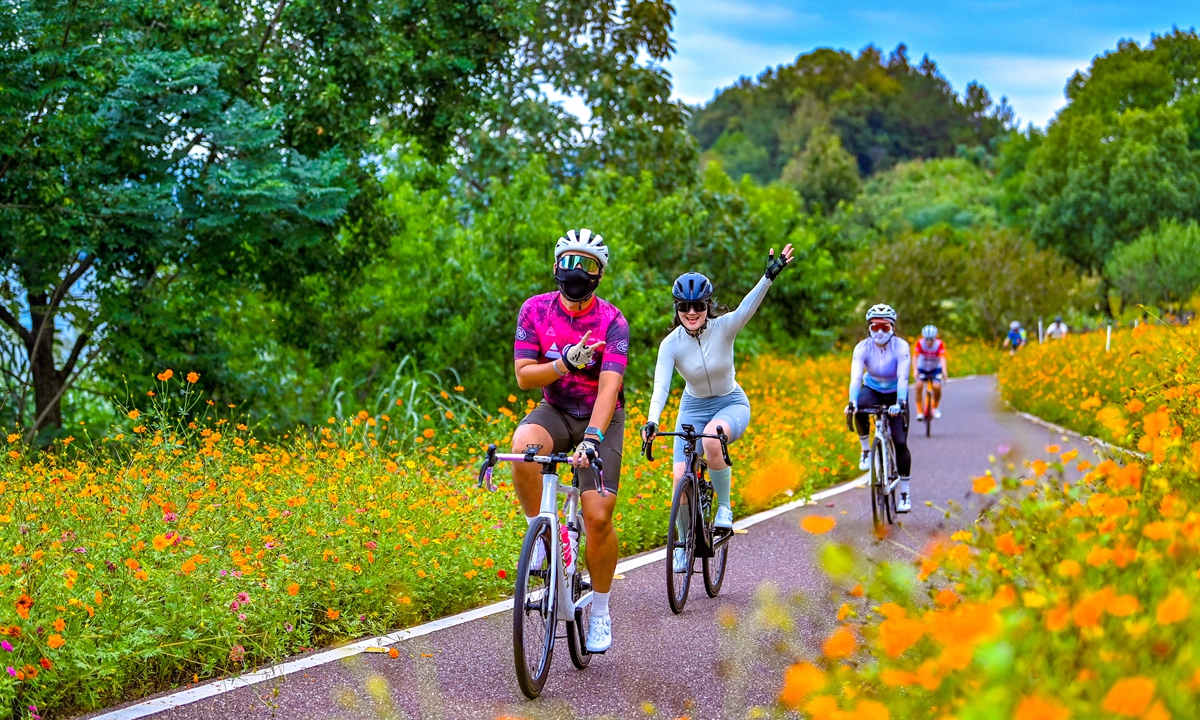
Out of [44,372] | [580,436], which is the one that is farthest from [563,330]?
[44,372]

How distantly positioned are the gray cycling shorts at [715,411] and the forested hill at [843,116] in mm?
106616

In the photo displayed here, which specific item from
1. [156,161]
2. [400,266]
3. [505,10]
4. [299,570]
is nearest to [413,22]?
[505,10]

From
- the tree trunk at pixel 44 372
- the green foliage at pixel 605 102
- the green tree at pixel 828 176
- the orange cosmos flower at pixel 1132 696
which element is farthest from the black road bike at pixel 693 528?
the green tree at pixel 828 176

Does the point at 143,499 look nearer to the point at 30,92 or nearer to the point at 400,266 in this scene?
the point at 30,92

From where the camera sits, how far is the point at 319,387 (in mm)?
15445

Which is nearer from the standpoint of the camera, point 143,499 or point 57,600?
point 57,600

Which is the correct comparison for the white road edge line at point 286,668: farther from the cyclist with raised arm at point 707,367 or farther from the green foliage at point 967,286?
the green foliage at point 967,286

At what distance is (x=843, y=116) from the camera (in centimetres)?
12206

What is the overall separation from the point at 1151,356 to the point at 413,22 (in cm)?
938

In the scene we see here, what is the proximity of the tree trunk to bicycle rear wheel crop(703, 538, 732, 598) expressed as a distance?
27.3 ft

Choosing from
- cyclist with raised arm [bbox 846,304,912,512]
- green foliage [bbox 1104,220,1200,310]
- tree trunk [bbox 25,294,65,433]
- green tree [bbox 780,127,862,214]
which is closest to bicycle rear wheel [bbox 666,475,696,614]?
cyclist with raised arm [bbox 846,304,912,512]

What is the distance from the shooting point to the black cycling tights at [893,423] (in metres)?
9.91

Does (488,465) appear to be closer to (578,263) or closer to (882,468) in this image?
(578,263)

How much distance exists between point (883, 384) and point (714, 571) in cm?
333
